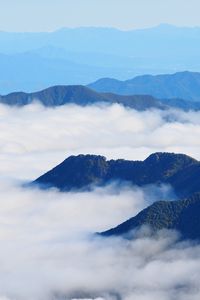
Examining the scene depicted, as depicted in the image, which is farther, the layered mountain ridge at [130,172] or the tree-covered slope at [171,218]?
the layered mountain ridge at [130,172]

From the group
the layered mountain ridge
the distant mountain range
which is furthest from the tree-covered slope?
the layered mountain ridge

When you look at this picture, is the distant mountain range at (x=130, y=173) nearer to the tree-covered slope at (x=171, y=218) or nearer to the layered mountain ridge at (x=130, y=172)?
the layered mountain ridge at (x=130, y=172)

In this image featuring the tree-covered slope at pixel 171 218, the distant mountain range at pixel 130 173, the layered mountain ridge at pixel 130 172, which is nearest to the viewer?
the tree-covered slope at pixel 171 218

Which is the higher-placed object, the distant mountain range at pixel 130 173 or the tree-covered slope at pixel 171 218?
the distant mountain range at pixel 130 173

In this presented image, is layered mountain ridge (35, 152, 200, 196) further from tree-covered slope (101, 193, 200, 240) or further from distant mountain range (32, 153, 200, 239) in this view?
Result: tree-covered slope (101, 193, 200, 240)

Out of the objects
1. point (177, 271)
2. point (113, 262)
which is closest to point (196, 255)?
point (177, 271)

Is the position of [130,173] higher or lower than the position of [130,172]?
lower

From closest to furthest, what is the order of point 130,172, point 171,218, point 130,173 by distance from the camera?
1. point 171,218
2. point 130,173
3. point 130,172

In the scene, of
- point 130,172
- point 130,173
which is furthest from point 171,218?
point 130,172

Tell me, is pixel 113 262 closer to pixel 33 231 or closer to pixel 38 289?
pixel 38 289

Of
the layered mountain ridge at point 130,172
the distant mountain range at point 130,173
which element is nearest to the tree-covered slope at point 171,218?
the distant mountain range at point 130,173

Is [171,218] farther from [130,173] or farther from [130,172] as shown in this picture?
[130,172]

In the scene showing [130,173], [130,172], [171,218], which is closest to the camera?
→ [171,218]
